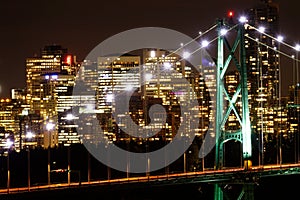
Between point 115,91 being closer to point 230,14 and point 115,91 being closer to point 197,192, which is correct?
point 197,192

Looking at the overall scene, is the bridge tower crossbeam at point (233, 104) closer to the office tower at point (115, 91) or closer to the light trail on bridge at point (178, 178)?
the light trail on bridge at point (178, 178)

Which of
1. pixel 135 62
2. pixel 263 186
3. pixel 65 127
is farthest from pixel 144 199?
pixel 135 62

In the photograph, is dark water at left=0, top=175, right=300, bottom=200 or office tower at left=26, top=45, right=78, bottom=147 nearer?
dark water at left=0, top=175, right=300, bottom=200

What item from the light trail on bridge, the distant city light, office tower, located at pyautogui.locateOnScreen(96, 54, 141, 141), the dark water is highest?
the distant city light

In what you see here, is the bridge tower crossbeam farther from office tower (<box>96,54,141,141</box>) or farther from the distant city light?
office tower (<box>96,54,141,141</box>)

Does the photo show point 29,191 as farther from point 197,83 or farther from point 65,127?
point 197,83

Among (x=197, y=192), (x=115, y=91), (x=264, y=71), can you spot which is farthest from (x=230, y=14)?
(x=264, y=71)

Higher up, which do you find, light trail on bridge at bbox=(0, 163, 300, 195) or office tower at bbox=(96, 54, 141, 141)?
office tower at bbox=(96, 54, 141, 141)

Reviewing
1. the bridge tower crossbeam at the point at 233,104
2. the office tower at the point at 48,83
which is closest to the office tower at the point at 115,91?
the office tower at the point at 48,83

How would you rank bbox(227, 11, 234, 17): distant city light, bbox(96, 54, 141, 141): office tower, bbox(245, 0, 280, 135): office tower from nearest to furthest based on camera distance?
bbox(227, 11, 234, 17): distant city light < bbox(96, 54, 141, 141): office tower < bbox(245, 0, 280, 135): office tower

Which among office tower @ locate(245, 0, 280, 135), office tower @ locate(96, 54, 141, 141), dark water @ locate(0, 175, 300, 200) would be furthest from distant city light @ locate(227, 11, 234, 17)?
office tower @ locate(245, 0, 280, 135)
